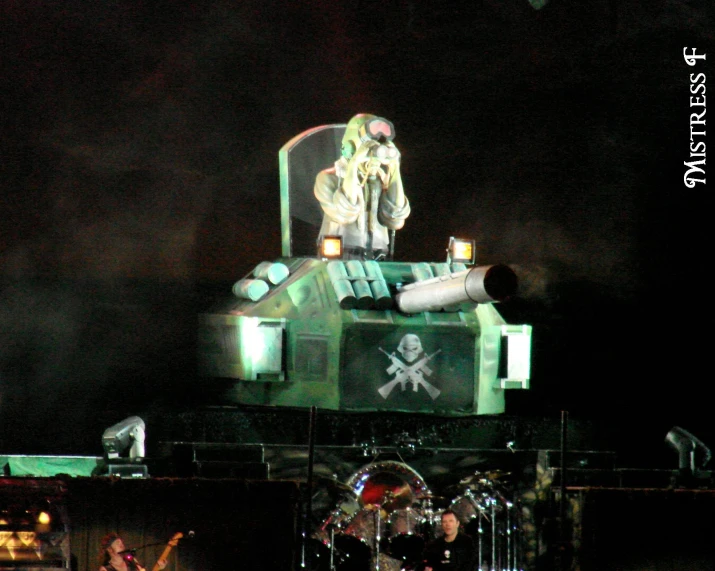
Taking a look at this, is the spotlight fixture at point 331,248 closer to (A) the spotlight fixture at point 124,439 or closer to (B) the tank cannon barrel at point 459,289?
(B) the tank cannon barrel at point 459,289

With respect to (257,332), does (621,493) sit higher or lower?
lower

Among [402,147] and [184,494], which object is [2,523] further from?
[402,147]

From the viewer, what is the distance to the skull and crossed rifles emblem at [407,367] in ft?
48.0

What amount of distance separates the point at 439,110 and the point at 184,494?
9.12 metres

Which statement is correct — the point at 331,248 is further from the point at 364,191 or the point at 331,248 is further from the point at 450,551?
the point at 450,551

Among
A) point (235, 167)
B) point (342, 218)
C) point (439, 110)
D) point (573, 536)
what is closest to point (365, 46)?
point (439, 110)

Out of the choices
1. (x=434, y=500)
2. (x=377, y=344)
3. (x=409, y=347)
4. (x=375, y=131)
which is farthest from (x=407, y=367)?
(x=375, y=131)

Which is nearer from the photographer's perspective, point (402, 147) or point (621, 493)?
point (621, 493)

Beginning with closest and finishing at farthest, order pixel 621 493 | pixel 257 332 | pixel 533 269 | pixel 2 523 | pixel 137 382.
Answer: pixel 2 523 → pixel 621 493 → pixel 257 332 → pixel 137 382 → pixel 533 269

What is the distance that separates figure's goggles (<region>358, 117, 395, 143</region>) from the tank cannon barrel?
196cm

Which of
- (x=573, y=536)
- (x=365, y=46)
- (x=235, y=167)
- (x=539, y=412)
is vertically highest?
(x=365, y=46)

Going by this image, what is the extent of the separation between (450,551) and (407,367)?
3593 millimetres

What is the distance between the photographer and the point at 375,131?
1563 cm

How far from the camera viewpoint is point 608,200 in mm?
19219
